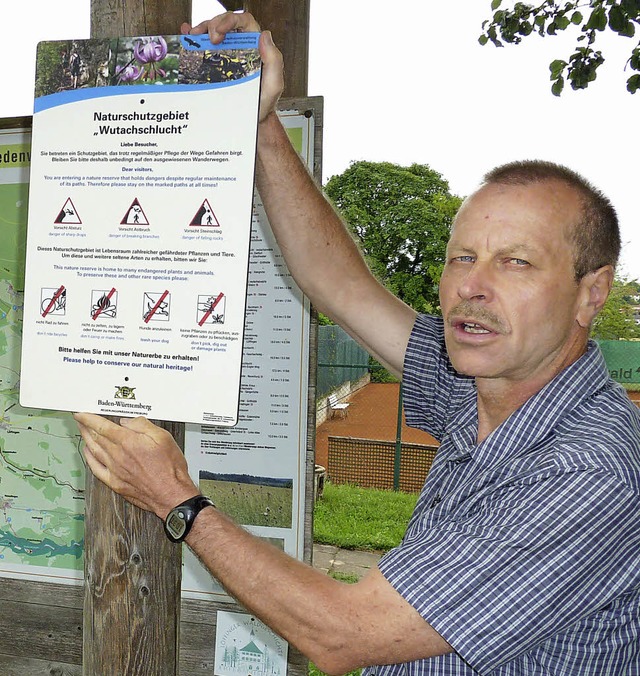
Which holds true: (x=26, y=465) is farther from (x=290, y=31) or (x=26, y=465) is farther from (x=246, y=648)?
(x=290, y=31)

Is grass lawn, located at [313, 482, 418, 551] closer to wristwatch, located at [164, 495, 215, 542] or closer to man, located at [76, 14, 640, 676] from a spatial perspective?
man, located at [76, 14, 640, 676]

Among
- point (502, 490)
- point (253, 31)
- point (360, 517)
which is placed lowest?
point (360, 517)

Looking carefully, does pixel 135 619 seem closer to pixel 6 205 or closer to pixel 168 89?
pixel 168 89

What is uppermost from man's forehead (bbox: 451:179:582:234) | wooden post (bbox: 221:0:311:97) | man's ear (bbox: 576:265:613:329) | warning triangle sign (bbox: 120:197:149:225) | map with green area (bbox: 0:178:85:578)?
wooden post (bbox: 221:0:311:97)

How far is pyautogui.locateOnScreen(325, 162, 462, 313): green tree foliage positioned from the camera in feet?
102

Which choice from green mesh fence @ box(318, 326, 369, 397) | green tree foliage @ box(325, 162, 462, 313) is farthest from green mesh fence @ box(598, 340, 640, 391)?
green tree foliage @ box(325, 162, 462, 313)

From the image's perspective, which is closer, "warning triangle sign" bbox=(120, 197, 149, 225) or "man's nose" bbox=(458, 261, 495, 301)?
"warning triangle sign" bbox=(120, 197, 149, 225)

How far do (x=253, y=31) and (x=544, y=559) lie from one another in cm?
119

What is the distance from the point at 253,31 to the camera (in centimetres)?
154

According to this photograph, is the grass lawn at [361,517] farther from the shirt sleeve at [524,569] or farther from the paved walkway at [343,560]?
the shirt sleeve at [524,569]

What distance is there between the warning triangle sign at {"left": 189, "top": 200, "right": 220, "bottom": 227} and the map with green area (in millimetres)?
1676

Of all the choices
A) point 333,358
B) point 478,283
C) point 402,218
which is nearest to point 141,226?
point 478,283

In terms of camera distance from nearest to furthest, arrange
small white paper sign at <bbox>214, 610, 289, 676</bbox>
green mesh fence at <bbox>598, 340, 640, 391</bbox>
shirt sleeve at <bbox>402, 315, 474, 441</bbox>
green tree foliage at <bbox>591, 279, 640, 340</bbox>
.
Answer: shirt sleeve at <bbox>402, 315, 474, 441</bbox>
small white paper sign at <bbox>214, 610, 289, 676</bbox>
green mesh fence at <bbox>598, 340, 640, 391</bbox>
green tree foliage at <bbox>591, 279, 640, 340</bbox>

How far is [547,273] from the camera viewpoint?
66.1 inches
